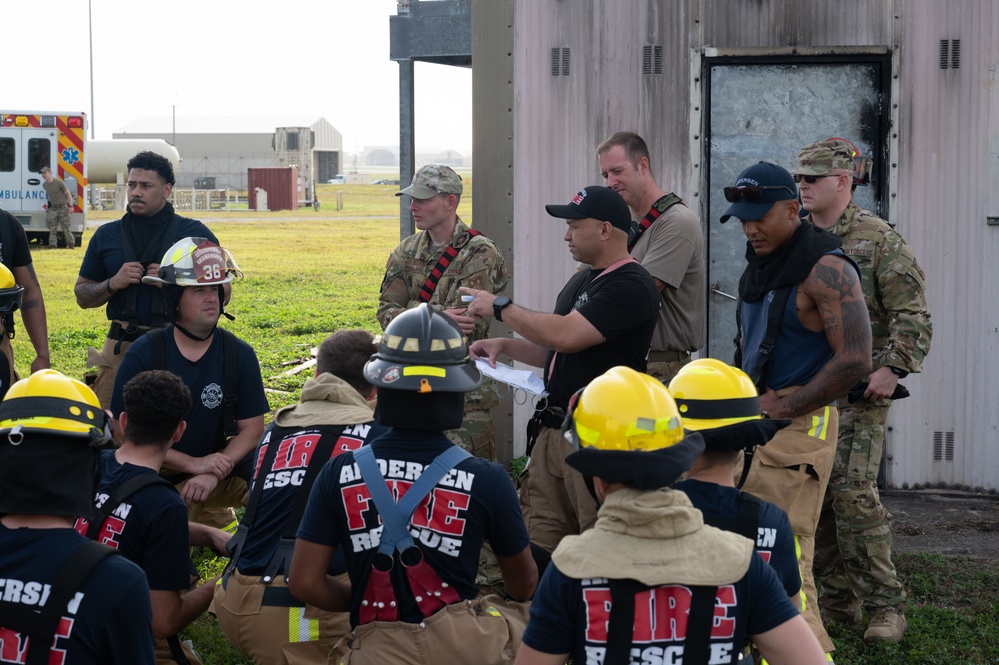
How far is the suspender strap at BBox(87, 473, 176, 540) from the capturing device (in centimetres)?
376

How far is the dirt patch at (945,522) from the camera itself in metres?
6.62

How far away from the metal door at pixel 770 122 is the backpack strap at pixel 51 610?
18.5 feet

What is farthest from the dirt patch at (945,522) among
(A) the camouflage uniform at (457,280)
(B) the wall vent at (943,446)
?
(A) the camouflage uniform at (457,280)

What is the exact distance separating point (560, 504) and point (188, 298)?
218cm

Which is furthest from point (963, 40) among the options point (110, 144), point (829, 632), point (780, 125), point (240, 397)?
point (110, 144)

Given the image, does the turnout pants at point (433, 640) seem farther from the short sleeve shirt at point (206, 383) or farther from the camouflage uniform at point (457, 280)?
the camouflage uniform at point (457, 280)

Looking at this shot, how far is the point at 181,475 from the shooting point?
590cm

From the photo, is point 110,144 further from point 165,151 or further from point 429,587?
point 429,587

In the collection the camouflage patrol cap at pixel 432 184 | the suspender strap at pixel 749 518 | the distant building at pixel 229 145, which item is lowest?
the suspender strap at pixel 749 518

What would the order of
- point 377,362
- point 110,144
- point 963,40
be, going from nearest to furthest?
1. point 377,362
2. point 963,40
3. point 110,144

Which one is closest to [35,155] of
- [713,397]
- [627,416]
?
[713,397]

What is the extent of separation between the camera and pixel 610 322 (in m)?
4.75

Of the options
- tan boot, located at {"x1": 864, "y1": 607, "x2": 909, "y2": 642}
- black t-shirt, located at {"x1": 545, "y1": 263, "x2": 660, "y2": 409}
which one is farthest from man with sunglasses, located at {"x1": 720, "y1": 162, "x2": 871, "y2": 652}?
tan boot, located at {"x1": 864, "y1": 607, "x2": 909, "y2": 642}

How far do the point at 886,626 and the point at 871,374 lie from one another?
47.0 inches
